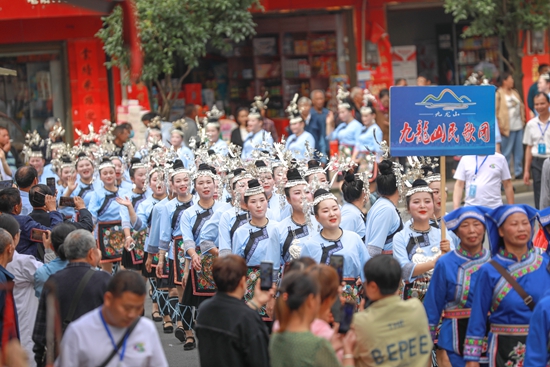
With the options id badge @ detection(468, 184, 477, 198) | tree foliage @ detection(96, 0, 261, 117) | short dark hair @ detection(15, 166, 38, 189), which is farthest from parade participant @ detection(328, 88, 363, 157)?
short dark hair @ detection(15, 166, 38, 189)

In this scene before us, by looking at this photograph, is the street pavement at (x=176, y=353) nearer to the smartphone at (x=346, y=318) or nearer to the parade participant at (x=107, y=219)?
the parade participant at (x=107, y=219)

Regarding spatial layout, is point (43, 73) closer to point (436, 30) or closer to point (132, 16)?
point (436, 30)

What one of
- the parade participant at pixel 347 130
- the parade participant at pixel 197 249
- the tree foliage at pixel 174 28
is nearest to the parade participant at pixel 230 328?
the parade participant at pixel 197 249

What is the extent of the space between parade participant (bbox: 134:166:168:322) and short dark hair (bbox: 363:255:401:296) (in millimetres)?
5798

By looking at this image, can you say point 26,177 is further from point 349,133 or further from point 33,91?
point 33,91

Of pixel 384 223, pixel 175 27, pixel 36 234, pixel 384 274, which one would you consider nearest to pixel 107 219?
pixel 36 234

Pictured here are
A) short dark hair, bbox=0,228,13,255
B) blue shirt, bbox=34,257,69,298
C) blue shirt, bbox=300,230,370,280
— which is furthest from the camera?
blue shirt, bbox=300,230,370,280

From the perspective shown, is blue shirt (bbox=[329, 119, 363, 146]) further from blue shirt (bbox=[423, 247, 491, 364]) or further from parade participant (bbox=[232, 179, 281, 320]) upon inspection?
blue shirt (bbox=[423, 247, 491, 364])

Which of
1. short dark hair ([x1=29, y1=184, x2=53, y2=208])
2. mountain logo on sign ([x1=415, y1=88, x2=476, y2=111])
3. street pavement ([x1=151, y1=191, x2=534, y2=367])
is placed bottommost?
street pavement ([x1=151, y1=191, x2=534, y2=367])

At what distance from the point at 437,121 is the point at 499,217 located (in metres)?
1.80

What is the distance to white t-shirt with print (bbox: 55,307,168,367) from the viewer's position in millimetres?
5375

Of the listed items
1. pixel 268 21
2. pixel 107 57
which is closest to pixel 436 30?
pixel 268 21

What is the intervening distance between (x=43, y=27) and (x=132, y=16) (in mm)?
13950

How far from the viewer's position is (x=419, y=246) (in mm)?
8094
